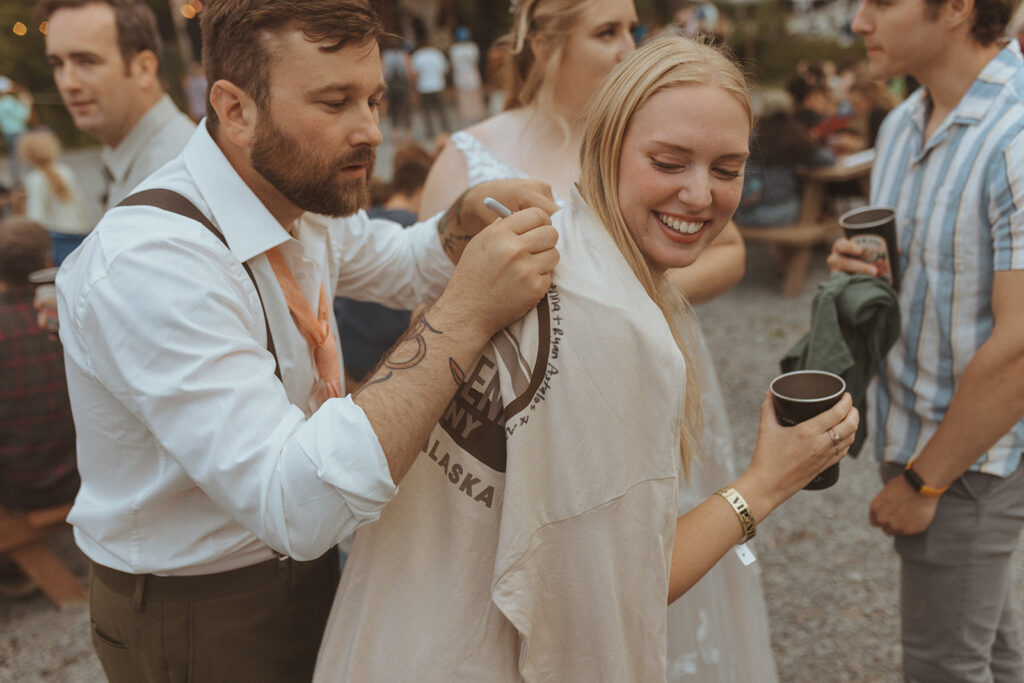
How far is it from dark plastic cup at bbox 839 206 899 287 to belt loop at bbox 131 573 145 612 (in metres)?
1.79

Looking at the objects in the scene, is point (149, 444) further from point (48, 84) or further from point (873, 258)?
point (48, 84)

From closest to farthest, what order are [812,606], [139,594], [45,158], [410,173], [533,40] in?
[139,594] < [533,40] < [812,606] < [410,173] < [45,158]

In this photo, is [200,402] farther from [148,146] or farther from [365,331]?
[148,146]

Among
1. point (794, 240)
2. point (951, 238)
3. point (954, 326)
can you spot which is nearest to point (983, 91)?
point (951, 238)

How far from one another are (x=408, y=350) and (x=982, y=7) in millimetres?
1645

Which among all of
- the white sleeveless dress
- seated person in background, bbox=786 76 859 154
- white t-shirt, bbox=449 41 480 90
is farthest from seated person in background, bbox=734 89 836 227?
white t-shirt, bbox=449 41 480 90

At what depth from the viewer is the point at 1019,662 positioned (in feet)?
7.32

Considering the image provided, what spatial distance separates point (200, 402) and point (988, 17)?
1.98 m

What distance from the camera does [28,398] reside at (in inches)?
137

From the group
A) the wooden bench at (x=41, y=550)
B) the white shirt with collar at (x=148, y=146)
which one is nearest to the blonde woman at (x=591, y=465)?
the white shirt with collar at (x=148, y=146)

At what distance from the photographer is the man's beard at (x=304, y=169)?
148 centimetres

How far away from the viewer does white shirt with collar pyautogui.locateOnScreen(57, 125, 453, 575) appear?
1224mm

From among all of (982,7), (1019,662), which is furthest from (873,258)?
(1019,662)

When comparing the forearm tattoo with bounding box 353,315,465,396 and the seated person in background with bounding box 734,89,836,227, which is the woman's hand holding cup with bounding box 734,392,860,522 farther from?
the seated person in background with bounding box 734,89,836,227
